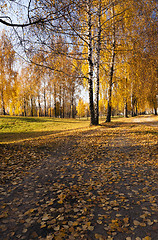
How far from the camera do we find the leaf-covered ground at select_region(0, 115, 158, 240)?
2564 mm

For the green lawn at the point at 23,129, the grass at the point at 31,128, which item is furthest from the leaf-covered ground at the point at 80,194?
the green lawn at the point at 23,129

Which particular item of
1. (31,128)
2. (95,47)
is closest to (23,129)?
(31,128)

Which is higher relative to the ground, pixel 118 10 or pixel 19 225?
pixel 118 10

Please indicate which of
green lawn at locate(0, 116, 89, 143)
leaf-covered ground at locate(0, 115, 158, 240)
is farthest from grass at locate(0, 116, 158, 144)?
leaf-covered ground at locate(0, 115, 158, 240)

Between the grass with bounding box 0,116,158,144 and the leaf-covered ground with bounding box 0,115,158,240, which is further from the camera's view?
the grass with bounding box 0,116,158,144

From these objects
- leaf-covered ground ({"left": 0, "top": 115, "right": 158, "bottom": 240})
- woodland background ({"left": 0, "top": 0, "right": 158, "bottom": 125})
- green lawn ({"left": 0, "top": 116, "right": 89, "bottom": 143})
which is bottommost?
leaf-covered ground ({"left": 0, "top": 115, "right": 158, "bottom": 240})

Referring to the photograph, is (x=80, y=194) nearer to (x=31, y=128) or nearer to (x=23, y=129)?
(x=23, y=129)

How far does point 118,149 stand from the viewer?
692cm

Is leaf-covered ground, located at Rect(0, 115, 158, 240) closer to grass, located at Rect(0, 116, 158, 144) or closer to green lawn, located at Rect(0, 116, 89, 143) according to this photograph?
grass, located at Rect(0, 116, 158, 144)

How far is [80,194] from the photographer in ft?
12.0

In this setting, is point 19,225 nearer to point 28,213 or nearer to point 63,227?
point 28,213

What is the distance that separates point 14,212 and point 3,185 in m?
1.28

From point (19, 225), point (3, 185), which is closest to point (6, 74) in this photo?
point (3, 185)

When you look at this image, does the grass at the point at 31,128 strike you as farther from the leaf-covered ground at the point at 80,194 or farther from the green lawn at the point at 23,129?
the leaf-covered ground at the point at 80,194
